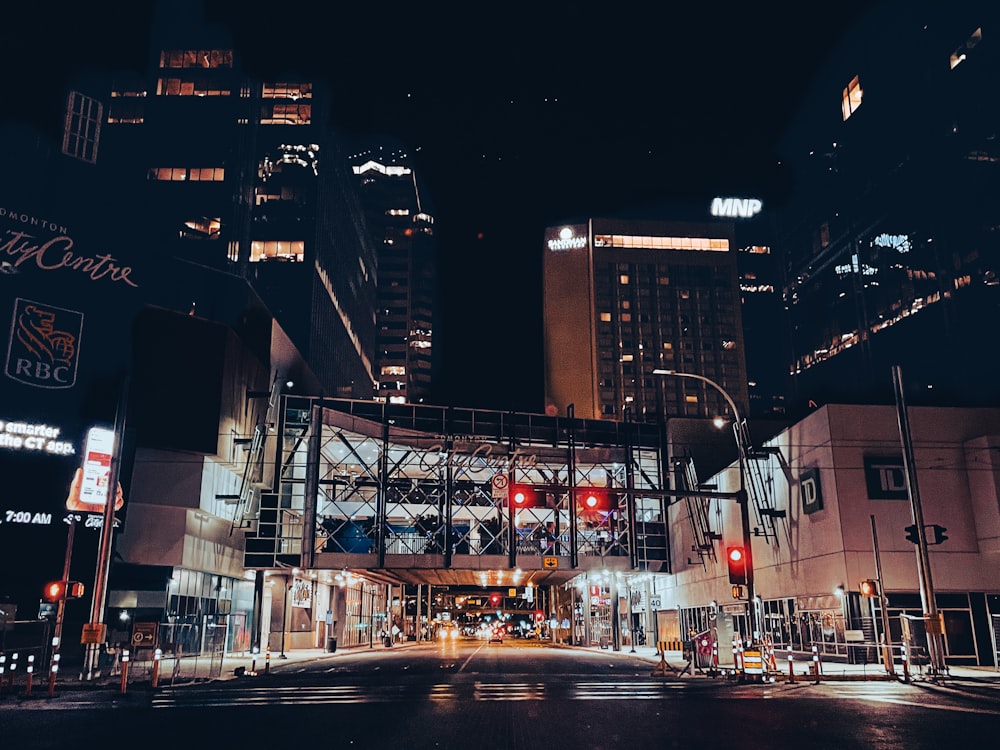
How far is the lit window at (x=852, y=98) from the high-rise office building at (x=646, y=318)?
30.8 metres

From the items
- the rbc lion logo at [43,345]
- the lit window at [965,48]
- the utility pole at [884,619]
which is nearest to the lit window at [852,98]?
the lit window at [965,48]

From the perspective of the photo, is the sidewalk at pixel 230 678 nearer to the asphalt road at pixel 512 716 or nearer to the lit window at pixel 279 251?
the asphalt road at pixel 512 716

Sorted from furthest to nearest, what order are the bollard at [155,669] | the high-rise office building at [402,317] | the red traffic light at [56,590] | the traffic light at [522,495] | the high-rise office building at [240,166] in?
the high-rise office building at [402,317], the high-rise office building at [240,166], the red traffic light at [56,590], the traffic light at [522,495], the bollard at [155,669]

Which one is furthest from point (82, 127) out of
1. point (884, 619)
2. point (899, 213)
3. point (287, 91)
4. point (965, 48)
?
point (899, 213)

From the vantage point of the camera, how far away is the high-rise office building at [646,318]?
148m

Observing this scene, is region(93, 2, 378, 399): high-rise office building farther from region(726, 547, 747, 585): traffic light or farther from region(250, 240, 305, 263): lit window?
region(726, 547, 747, 585): traffic light

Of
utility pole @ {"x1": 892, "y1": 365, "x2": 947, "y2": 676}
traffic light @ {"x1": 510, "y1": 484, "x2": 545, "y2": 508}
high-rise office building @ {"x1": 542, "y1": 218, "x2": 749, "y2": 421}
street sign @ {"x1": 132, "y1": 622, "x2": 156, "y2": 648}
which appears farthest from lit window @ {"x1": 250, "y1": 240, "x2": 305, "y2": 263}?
utility pole @ {"x1": 892, "y1": 365, "x2": 947, "y2": 676}

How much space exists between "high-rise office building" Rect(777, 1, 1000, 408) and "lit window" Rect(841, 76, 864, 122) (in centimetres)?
27

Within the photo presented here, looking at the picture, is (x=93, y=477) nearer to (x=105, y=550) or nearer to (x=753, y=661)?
(x=105, y=550)

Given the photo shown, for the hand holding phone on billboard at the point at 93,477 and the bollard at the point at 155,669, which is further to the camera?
the hand holding phone on billboard at the point at 93,477

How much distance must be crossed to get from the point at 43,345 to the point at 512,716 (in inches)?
1250

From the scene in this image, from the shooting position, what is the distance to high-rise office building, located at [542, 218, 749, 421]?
148250mm

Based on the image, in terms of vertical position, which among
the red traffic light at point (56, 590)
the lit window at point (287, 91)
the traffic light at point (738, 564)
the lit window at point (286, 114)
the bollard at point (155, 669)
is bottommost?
the bollard at point (155, 669)

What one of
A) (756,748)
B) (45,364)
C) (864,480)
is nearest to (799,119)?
(864,480)
